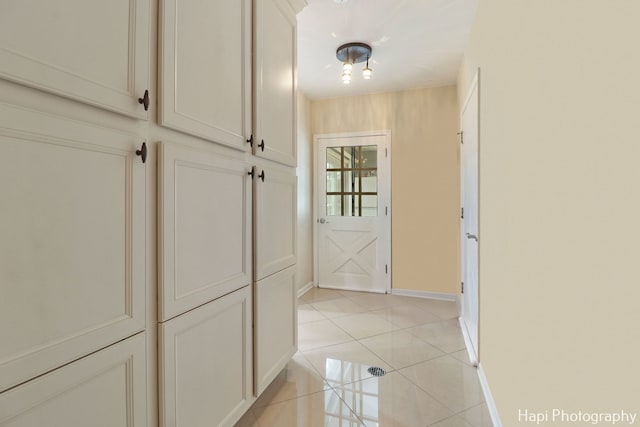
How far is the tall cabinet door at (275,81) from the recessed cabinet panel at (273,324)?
2.44 feet

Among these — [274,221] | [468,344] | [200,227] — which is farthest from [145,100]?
[468,344]

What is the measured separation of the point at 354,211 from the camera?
13.9 ft

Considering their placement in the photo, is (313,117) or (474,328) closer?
(474,328)

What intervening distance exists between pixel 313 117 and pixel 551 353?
12.6ft

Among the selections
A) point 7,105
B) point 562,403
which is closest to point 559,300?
point 562,403

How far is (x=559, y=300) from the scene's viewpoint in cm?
99

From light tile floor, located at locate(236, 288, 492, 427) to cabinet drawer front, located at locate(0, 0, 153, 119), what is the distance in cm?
167

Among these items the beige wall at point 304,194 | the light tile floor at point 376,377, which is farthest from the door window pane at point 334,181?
the light tile floor at point 376,377

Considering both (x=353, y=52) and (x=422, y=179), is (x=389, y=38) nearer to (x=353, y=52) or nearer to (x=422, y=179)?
(x=353, y=52)

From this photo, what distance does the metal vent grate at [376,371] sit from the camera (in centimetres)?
219

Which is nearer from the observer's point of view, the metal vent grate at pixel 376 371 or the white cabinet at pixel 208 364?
the white cabinet at pixel 208 364

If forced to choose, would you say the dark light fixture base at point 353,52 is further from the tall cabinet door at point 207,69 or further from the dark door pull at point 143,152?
the dark door pull at point 143,152

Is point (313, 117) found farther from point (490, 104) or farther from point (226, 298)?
point (226, 298)

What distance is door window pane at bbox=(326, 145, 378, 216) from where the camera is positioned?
4152 millimetres
